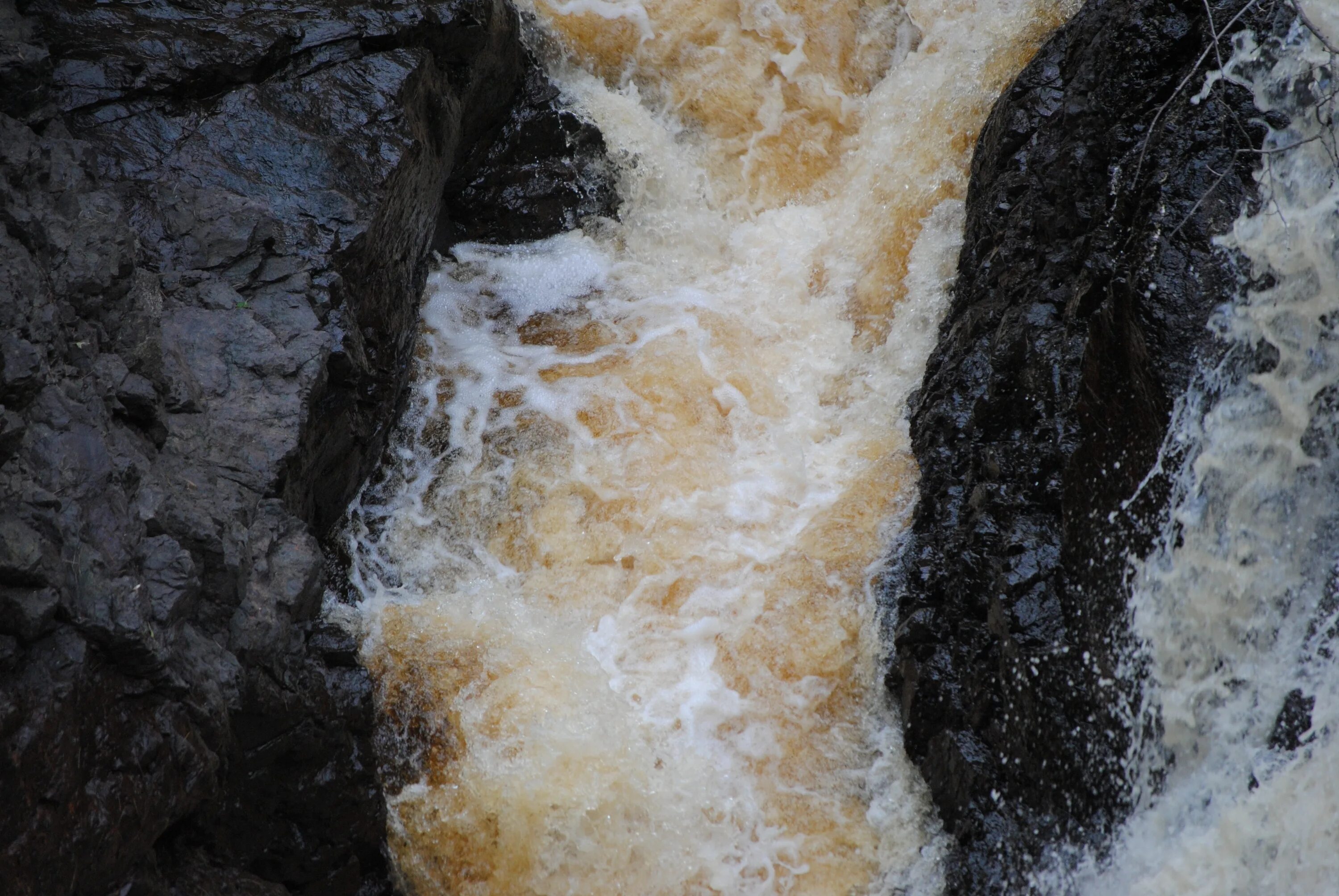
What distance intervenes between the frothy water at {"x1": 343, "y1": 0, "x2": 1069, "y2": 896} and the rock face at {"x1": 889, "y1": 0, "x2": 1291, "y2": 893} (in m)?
0.28

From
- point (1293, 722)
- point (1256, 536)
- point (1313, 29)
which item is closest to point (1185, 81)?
point (1313, 29)

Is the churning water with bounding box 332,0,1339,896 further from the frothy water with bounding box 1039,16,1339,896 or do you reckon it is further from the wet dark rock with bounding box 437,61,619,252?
the wet dark rock with bounding box 437,61,619,252

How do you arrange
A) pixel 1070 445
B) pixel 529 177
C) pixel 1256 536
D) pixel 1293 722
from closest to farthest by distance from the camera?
pixel 1293 722
pixel 1256 536
pixel 1070 445
pixel 529 177

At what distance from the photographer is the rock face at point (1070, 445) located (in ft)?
11.9

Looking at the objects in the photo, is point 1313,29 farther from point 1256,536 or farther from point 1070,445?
point 1256,536

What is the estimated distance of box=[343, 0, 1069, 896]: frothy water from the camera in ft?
12.4

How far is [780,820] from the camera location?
380 centimetres

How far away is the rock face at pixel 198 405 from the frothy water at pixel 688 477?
0.41 meters

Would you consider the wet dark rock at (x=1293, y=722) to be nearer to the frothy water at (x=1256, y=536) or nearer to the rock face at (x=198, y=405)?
the frothy water at (x=1256, y=536)

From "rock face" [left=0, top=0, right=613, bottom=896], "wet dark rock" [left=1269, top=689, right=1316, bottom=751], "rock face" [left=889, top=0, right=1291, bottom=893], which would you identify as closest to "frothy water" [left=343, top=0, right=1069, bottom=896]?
"rock face" [left=889, top=0, right=1291, bottom=893]

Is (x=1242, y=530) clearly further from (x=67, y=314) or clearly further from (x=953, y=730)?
(x=67, y=314)

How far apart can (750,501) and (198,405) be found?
233 cm

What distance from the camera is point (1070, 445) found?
384 centimetres

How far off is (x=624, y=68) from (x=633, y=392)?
2300mm
